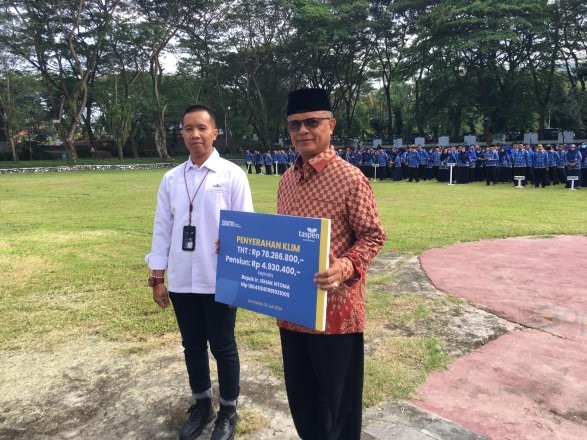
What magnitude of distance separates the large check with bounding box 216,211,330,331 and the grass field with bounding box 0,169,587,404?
1403mm

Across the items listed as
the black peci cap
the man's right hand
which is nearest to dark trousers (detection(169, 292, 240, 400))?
the man's right hand

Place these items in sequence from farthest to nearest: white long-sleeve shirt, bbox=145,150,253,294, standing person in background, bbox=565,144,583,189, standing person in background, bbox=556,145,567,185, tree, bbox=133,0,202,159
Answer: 1. tree, bbox=133,0,202,159
2. standing person in background, bbox=556,145,567,185
3. standing person in background, bbox=565,144,583,189
4. white long-sleeve shirt, bbox=145,150,253,294

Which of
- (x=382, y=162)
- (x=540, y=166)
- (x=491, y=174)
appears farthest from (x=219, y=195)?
(x=382, y=162)

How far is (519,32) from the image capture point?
1137 inches

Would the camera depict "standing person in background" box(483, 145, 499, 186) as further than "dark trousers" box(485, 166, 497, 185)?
No

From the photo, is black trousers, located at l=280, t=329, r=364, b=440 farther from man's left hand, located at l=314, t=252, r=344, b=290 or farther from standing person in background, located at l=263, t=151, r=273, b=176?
standing person in background, located at l=263, t=151, r=273, b=176

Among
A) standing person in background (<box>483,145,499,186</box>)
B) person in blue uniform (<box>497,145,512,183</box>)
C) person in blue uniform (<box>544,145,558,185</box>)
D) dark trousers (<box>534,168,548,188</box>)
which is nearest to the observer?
person in blue uniform (<box>544,145,558,185</box>)

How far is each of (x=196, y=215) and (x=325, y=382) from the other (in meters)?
1.13

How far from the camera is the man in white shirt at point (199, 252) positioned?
2.59m

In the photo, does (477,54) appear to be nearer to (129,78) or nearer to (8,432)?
(129,78)

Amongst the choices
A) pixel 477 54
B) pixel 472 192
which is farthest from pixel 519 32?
pixel 472 192

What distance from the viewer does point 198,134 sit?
263cm

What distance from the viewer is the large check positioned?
1800mm

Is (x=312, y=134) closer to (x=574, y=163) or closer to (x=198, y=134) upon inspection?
(x=198, y=134)
